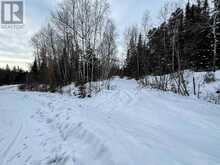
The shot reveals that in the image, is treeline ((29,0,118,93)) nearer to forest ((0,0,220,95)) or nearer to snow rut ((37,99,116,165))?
forest ((0,0,220,95))

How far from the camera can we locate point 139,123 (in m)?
3.91

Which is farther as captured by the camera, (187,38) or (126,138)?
(187,38)

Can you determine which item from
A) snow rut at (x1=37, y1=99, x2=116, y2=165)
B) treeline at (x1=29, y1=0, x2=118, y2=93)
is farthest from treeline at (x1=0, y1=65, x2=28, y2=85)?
snow rut at (x1=37, y1=99, x2=116, y2=165)

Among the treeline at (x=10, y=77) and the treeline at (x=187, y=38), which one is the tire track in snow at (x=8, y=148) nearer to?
the treeline at (x=187, y=38)

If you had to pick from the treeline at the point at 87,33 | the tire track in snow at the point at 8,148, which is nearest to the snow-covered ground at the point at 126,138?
the tire track in snow at the point at 8,148

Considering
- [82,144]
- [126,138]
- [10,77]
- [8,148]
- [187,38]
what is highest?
[187,38]

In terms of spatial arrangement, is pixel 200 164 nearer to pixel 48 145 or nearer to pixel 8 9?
pixel 48 145

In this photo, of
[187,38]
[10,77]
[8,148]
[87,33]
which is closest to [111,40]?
[87,33]

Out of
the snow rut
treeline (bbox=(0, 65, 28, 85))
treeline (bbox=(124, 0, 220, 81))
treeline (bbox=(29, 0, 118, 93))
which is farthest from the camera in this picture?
treeline (bbox=(0, 65, 28, 85))

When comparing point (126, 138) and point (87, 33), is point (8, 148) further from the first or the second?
point (87, 33)

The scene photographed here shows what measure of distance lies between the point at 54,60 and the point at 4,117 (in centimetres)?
2176

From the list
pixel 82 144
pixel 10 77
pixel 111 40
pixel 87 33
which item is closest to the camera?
pixel 82 144

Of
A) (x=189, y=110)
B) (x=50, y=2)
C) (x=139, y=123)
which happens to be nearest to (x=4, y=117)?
(x=139, y=123)

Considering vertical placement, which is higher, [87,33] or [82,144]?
[87,33]
